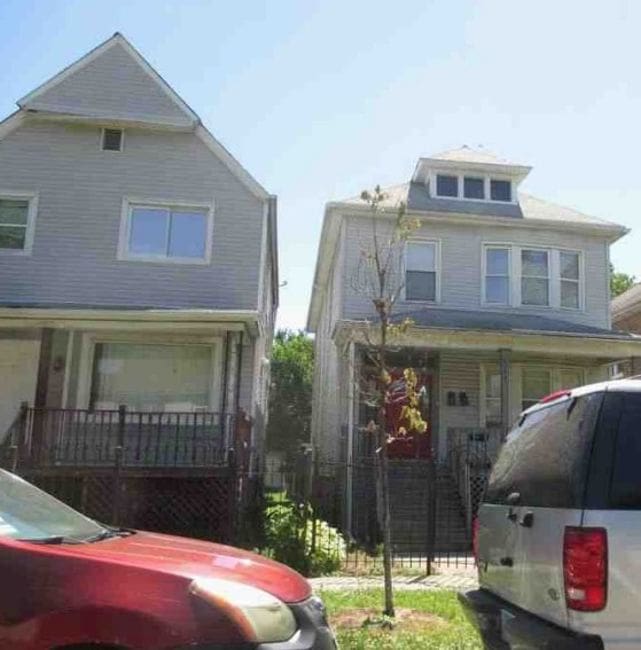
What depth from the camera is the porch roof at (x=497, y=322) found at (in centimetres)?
1469

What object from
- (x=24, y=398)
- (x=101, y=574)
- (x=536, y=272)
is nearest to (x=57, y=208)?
(x=24, y=398)

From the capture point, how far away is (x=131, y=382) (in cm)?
1370

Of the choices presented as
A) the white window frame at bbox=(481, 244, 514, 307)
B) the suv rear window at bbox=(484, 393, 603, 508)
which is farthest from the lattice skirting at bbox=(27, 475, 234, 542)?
the white window frame at bbox=(481, 244, 514, 307)

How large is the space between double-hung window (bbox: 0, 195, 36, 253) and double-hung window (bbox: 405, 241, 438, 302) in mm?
8182

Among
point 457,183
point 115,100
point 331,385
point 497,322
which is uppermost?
point 115,100

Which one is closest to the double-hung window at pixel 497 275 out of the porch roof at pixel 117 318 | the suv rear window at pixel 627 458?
the porch roof at pixel 117 318

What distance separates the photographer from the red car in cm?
302

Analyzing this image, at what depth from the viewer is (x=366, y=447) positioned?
15.0 metres

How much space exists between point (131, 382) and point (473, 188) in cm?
968

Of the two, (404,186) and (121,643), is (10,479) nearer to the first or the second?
(121,643)

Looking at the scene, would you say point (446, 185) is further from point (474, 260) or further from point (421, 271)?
point (421, 271)

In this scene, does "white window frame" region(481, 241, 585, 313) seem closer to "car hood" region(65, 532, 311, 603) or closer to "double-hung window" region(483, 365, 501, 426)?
"double-hung window" region(483, 365, 501, 426)

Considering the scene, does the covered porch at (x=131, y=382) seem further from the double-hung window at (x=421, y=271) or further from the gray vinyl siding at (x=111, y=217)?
the double-hung window at (x=421, y=271)

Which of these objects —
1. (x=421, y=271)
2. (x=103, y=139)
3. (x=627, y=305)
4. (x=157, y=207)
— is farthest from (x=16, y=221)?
(x=627, y=305)
